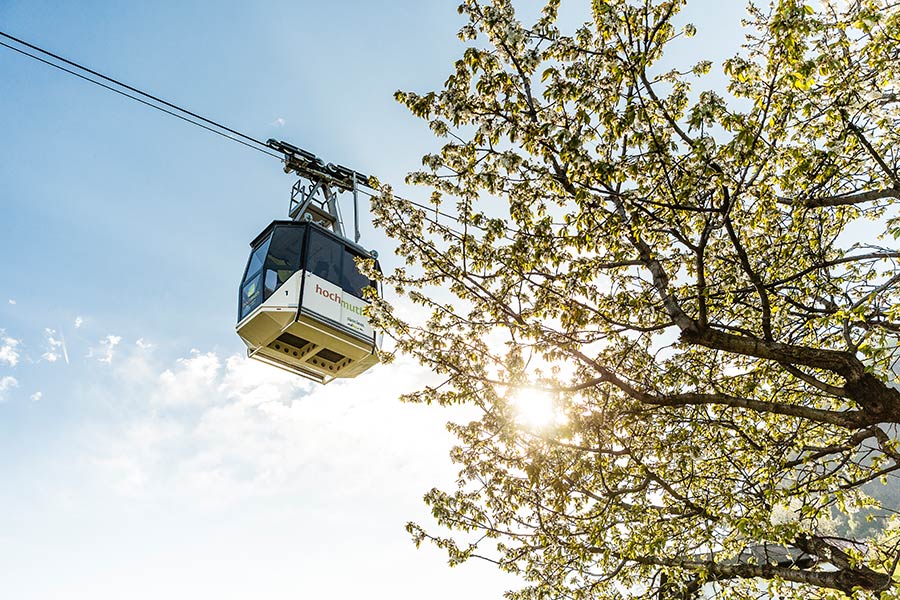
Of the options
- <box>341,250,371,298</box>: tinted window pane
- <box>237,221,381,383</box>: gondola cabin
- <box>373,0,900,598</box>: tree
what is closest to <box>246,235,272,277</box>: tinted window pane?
<box>237,221,381,383</box>: gondola cabin

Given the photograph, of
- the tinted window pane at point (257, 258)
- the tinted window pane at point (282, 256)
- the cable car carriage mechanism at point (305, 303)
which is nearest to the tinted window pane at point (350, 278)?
the cable car carriage mechanism at point (305, 303)

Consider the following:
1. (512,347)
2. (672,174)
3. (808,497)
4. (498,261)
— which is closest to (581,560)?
(808,497)

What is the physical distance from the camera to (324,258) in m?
12.4

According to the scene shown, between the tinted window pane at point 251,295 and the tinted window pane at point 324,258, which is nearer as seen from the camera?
the tinted window pane at point 251,295

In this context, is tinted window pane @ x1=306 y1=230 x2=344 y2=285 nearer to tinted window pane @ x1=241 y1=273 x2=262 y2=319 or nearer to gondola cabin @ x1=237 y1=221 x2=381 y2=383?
gondola cabin @ x1=237 y1=221 x2=381 y2=383

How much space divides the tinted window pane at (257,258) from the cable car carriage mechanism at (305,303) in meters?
0.03

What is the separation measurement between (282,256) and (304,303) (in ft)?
4.79

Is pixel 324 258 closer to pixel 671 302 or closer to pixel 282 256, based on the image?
pixel 282 256

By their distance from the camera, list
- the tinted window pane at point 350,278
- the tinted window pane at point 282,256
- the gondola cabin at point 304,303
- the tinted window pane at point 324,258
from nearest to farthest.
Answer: the gondola cabin at point 304,303, the tinted window pane at point 282,256, the tinted window pane at point 324,258, the tinted window pane at point 350,278

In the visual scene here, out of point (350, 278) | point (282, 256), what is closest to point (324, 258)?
point (350, 278)

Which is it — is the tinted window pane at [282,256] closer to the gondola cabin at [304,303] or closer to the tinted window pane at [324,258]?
the gondola cabin at [304,303]

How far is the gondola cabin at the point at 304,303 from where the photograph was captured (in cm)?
1151

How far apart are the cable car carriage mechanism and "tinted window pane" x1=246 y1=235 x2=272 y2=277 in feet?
0.11

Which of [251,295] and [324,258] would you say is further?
[324,258]
